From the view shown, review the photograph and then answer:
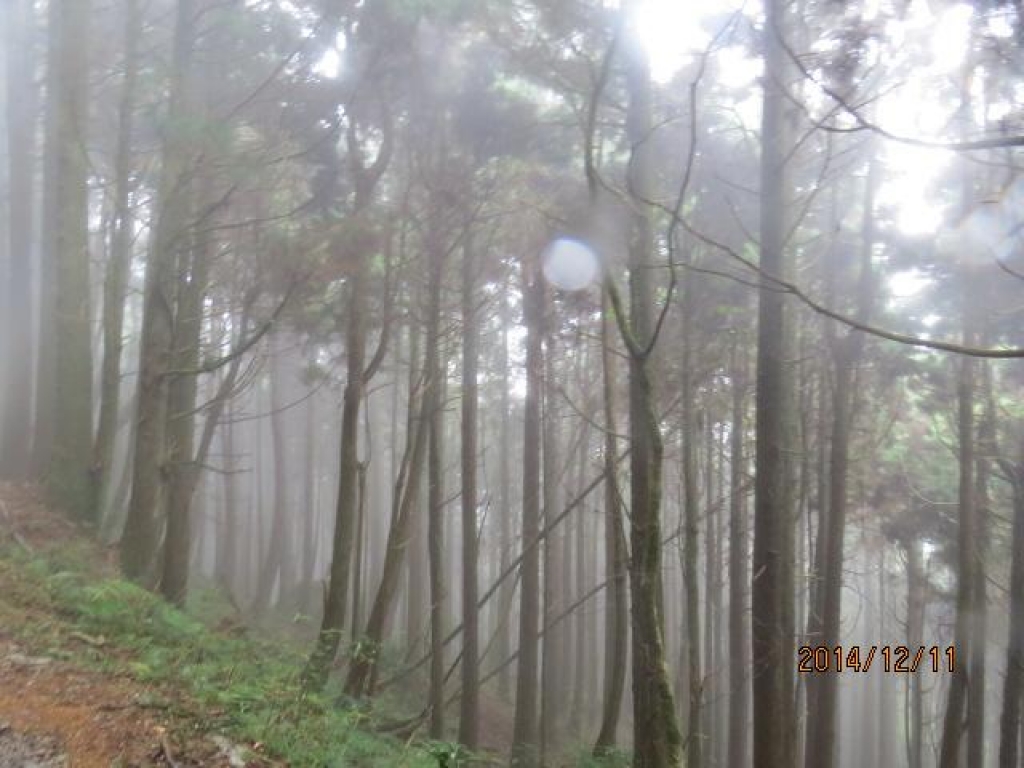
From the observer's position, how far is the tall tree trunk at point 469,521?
12.0m

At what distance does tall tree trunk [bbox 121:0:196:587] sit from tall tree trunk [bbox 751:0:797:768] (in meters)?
5.92

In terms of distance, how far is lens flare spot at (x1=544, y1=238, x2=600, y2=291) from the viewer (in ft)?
36.1

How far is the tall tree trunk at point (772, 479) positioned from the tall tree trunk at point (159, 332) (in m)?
5.92

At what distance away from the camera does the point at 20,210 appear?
14789mm

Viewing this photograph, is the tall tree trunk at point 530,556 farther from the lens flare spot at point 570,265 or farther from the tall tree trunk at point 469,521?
the tall tree trunk at point 469,521

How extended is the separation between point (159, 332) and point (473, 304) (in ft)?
17.0

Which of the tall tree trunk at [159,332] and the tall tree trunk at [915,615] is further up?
the tall tree trunk at [159,332]

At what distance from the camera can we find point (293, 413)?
94.6 ft

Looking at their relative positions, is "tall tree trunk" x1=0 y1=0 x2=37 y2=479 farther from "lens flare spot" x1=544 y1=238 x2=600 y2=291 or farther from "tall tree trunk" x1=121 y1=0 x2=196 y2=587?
"lens flare spot" x1=544 y1=238 x2=600 y2=291

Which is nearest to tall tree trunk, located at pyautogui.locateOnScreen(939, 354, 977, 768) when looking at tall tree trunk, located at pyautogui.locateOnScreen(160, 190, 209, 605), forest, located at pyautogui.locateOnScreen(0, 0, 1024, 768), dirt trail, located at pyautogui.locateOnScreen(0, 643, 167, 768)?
forest, located at pyautogui.locateOnScreen(0, 0, 1024, 768)

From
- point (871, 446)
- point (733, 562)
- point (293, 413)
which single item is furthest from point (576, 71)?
point (293, 413)

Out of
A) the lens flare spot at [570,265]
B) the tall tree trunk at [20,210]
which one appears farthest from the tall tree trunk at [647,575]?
the tall tree trunk at [20,210]

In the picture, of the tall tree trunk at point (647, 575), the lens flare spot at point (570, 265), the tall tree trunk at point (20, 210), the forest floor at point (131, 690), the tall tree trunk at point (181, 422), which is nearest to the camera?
the forest floor at point (131, 690)

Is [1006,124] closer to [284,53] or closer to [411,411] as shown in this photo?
[411,411]
